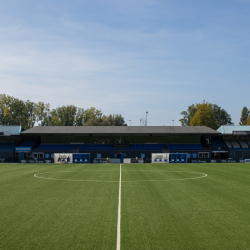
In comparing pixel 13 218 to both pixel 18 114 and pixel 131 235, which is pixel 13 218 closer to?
pixel 131 235

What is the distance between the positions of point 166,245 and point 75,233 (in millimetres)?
3482

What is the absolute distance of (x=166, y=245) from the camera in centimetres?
864

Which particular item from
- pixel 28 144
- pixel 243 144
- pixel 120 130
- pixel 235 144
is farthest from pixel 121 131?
pixel 243 144

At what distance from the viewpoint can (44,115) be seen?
387 ft

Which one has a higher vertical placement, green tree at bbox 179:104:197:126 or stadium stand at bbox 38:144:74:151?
green tree at bbox 179:104:197:126

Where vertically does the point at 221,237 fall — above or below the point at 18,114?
below

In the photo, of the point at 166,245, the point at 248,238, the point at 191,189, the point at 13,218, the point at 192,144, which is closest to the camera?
the point at 166,245

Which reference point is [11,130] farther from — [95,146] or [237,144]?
[237,144]

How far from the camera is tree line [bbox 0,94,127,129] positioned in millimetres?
111688

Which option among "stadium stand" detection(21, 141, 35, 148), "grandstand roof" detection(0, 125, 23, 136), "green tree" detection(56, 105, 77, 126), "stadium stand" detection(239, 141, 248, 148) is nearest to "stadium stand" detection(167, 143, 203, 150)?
"stadium stand" detection(239, 141, 248, 148)

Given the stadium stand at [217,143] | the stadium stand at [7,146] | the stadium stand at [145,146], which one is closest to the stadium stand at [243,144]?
the stadium stand at [217,143]

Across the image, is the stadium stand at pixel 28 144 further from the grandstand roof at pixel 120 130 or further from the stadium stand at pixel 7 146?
the grandstand roof at pixel 120 130

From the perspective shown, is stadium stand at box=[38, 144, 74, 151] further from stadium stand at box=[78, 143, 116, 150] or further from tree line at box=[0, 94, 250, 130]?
tree line at box=[0, 94, 250, 130]

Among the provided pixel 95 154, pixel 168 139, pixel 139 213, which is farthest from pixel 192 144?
pixel 139 213
